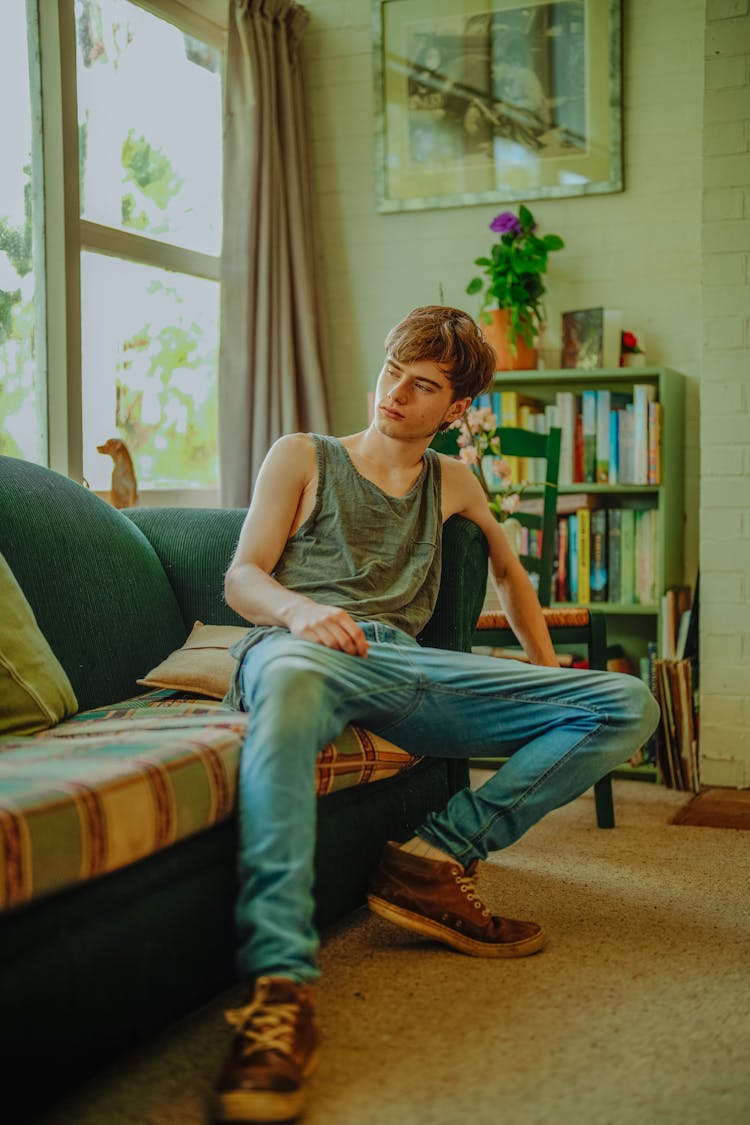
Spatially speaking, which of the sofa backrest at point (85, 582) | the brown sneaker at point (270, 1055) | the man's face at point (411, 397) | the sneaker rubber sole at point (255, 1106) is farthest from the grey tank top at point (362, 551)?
the sneaker rubber sole at point (255, 1106)

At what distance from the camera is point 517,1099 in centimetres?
148

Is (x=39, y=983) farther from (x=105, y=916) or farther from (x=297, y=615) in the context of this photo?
(x=297, y=615)

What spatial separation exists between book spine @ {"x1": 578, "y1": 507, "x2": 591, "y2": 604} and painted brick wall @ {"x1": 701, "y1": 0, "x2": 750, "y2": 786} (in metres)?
0.40

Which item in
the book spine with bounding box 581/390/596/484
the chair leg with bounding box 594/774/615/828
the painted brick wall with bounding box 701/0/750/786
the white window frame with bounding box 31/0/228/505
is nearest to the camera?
the chair leg with bounding box 594/774/615/828

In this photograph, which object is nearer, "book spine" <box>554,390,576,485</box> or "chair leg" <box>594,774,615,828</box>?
"chair leg" <box>594,774,615,828</box>

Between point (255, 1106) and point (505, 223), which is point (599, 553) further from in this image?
point (255, 1106)

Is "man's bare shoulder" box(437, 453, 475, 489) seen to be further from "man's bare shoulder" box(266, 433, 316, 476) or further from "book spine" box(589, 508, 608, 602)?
"book spine" box(589, 508, 608, 602)

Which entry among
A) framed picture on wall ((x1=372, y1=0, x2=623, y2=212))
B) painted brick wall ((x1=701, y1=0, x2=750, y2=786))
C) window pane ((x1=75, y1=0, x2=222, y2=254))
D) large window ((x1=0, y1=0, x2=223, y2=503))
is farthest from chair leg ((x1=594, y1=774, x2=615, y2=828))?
window pane ((x1=75, y1=0, x2=222, y2=254))

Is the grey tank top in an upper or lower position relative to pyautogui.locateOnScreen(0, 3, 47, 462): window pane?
lower

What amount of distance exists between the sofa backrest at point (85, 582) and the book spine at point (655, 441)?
1.67 meters

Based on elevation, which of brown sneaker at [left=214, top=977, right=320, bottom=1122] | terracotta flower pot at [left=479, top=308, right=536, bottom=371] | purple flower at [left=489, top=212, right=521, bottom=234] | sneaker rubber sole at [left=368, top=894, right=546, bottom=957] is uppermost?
purple flower at [left=489, top=212, right=521, bottom=234]

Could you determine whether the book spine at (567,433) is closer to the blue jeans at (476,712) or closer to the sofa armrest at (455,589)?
the sofa armrest at (455,589)

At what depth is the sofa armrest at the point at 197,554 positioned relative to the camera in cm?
262

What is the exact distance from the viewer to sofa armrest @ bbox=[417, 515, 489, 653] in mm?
2377
